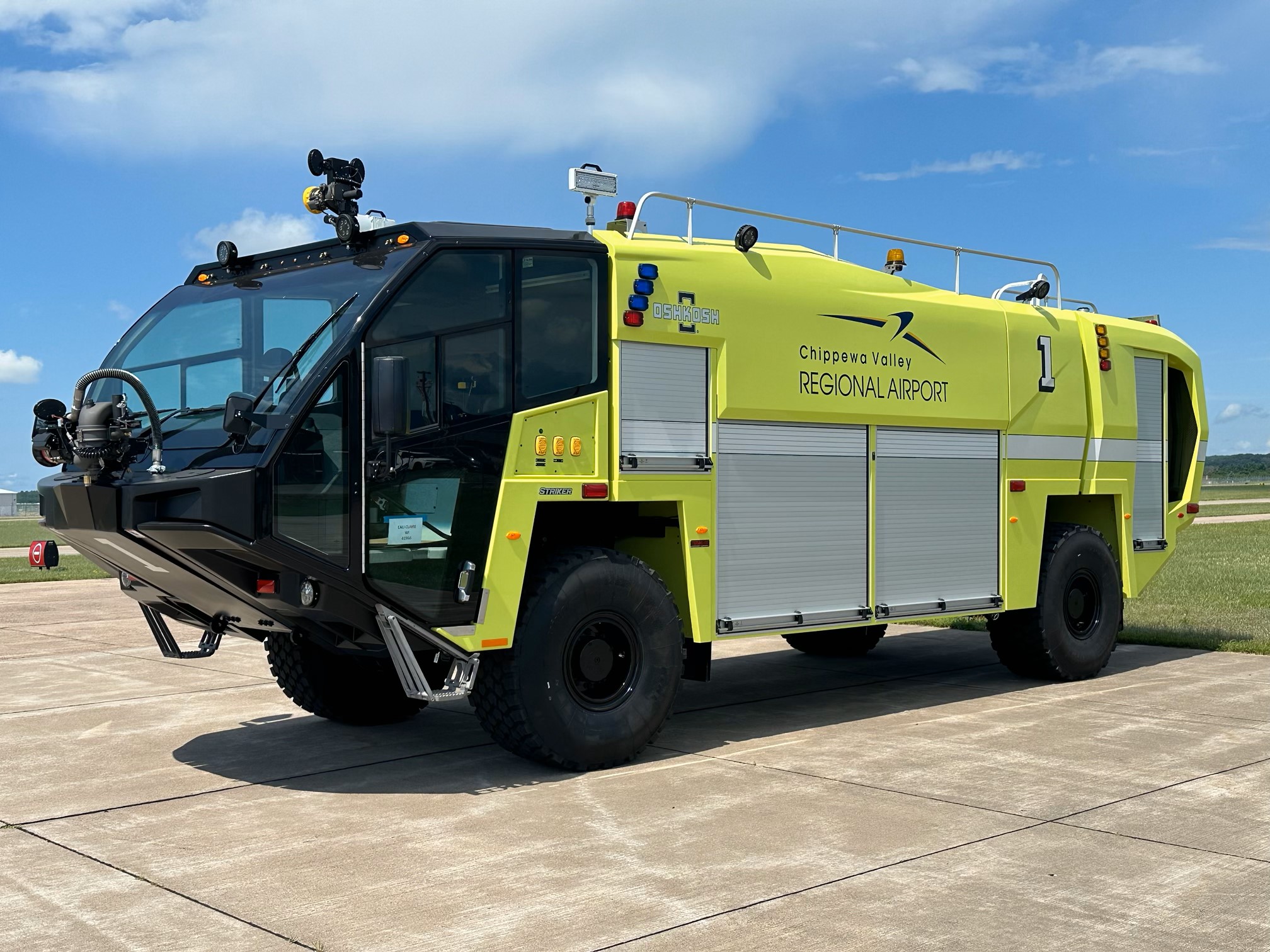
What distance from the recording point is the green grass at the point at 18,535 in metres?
33.9

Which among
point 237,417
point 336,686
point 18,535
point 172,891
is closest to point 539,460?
point 237,417

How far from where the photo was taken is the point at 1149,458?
1088 centimetres

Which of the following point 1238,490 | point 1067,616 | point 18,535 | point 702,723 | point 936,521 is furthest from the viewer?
point 1238,490

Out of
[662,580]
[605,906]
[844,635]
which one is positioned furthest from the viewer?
[844,635]

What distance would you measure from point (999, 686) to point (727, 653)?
9.73 feet

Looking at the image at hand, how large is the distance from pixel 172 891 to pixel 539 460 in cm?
274

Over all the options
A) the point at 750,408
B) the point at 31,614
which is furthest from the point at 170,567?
the point at 31,614

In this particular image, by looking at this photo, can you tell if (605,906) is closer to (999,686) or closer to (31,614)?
(999,686)

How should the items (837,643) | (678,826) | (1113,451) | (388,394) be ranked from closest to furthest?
(678,826)
(388,394)
(1113,451)
(837,643)

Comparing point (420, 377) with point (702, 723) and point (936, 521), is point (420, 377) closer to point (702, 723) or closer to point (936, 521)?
point (702, 723)

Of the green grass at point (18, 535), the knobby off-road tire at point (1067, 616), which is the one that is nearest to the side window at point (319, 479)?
the knobby off-road tire at point (1067, 616)

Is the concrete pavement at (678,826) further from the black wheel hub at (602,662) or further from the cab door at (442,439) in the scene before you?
the cab door at (442,439)

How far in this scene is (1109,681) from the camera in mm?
10000

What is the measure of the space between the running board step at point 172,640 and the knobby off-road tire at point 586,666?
158 centimetres
